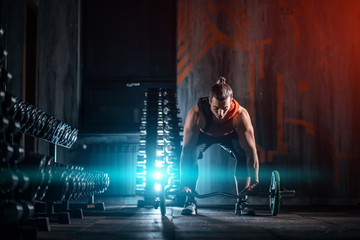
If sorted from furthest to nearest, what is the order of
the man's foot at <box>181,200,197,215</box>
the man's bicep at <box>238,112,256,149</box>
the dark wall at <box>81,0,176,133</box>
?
the dark wall at <box>81,0,176,133</box> < the man's foot at <box>181,200,197,215</box> < the man's bicep at <box>238,112,256,149</box>

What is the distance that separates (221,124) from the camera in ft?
12.2

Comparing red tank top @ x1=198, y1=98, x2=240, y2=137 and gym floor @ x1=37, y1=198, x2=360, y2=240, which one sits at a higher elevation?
red tank top @ x1=198, y1=98, x2=240, y2=137

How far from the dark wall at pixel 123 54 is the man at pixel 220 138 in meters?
1.81

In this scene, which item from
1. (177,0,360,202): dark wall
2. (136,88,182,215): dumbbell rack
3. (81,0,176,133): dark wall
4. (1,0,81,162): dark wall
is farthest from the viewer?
(81,0,176,133): dark wall

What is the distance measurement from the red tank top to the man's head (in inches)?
2.9

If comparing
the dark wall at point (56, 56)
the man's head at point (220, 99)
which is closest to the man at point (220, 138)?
the man's head at point (220, 99)

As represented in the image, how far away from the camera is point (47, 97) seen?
5.23m

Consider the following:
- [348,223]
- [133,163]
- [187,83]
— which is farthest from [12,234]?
[187,83]

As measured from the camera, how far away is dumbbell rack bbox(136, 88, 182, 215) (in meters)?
3.35

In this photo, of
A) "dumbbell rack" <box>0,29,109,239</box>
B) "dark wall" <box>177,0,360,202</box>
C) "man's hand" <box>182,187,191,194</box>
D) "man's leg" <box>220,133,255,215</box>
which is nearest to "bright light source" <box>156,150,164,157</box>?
"man's hand" <box>182,187,191,194</box>

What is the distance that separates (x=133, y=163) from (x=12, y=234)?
3507 mm

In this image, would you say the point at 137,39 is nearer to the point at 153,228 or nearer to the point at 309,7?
the point at 309,7

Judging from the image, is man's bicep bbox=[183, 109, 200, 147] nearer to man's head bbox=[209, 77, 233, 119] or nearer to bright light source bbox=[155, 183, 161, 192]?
man's head bbox=[209, 77, 233, 119]

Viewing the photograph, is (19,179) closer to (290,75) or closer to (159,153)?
(159,153)
